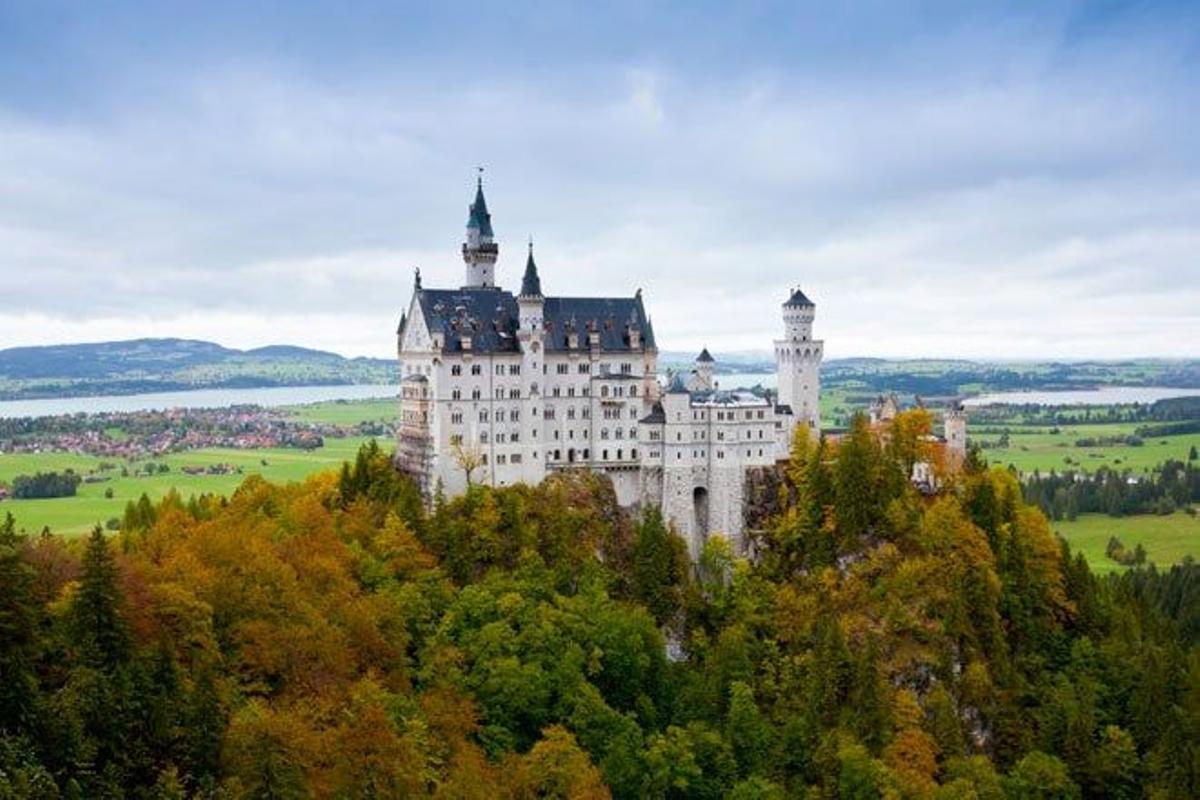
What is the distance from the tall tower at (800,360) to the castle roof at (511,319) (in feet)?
44.4

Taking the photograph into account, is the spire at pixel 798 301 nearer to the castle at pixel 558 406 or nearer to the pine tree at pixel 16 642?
the castle at pixel 558 406

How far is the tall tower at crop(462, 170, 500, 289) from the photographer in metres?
105

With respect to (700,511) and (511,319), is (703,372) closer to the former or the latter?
(700,511)

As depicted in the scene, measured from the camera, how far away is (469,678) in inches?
3051

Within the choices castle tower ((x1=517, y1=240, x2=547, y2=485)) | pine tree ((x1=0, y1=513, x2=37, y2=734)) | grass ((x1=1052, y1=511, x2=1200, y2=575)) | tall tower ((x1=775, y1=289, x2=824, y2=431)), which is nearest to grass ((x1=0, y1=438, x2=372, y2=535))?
castle tower ((x1=517, y1=240, x2=547, y2=485))

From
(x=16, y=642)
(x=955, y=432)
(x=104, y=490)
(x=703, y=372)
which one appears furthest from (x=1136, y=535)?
(x=16, y=642)

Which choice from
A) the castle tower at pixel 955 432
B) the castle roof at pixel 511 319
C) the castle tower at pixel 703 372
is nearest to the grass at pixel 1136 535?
the castle tower at pixel 955 432

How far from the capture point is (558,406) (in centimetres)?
10056

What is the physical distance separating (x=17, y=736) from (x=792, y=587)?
59.9m

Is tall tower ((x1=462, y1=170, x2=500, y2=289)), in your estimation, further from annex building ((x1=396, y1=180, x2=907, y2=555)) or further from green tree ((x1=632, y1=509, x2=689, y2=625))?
green tree ((x1=632, y1=509, x2=689, y2=625))

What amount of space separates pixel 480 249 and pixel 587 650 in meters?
38.2

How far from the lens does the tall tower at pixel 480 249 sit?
10519 cm

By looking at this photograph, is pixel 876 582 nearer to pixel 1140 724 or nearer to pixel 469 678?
pixel 1140 724

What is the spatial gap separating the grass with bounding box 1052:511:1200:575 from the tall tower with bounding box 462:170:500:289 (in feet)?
296
